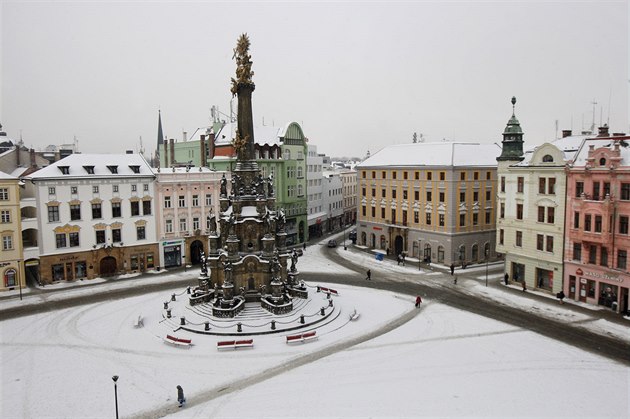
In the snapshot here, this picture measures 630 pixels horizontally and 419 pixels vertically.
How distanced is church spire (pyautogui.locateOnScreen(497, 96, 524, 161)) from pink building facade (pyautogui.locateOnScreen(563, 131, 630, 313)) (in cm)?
761

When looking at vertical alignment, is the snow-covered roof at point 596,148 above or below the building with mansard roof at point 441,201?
above

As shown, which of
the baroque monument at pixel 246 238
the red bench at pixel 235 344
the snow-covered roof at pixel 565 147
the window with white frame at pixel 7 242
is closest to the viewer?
the red bench at pixel 235 344

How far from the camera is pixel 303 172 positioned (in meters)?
76.1

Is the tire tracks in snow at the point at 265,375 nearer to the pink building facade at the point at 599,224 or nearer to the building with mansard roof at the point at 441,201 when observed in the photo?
the pink building facade at the point at 599,224

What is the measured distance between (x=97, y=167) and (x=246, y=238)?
85.5ft

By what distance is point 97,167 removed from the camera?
5416cm

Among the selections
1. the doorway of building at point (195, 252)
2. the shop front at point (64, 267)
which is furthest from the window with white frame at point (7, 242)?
the doorway of building at point (195, 252)

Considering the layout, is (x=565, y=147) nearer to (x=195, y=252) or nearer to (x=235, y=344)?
(x=235, y=344)

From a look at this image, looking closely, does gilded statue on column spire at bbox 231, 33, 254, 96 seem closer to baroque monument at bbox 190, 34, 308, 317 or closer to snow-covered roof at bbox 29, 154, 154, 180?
baroque monument at bbox 190, 34, 308, 317

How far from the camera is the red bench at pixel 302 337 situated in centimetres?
3206

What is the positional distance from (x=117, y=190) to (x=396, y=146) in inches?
1550

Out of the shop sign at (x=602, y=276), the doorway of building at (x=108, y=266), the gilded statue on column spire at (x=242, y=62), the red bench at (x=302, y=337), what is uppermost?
the gilded statue on column spire at (x=242, y=62)

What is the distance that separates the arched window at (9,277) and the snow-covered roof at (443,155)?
46.7 meters

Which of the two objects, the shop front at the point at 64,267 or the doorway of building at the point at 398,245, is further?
the doorway of building at the point at 398,245
